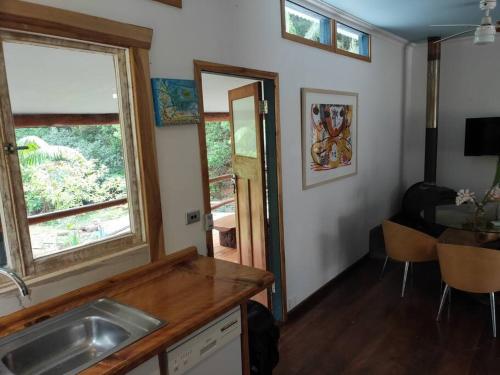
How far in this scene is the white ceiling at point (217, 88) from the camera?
3496 millimetres

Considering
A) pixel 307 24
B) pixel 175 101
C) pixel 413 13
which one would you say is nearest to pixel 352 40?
pixel 413 13

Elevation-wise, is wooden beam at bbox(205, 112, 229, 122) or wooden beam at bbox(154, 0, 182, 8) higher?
wooden beam at bbox(154, 0, 182, 8)

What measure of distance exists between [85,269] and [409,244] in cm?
261

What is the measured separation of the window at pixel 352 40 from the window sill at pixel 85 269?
2680mm

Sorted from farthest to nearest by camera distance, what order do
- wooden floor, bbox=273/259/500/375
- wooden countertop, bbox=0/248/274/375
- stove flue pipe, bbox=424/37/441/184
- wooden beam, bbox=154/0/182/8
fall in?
stove flue pipe, bbox=424/37/441/184
wooden floor, bbox=273/259/500/375
wooden beam, bbox=154/0/182/8
wooden countertop, bbox=0/248/274/375

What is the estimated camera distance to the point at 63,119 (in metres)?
1.60

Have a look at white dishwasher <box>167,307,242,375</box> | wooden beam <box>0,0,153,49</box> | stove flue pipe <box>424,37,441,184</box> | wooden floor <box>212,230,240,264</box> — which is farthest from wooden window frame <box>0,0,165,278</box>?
stove flue pipe <box>424,37,441,184</box>

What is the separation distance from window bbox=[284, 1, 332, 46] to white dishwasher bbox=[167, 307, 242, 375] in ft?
7.23

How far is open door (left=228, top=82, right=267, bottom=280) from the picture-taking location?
2.77 meters

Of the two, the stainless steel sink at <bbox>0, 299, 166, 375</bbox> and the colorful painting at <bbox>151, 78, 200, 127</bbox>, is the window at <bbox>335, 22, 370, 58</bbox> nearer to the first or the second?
the colorful painting at <bbox>151, 78, 200, 127</bbox>

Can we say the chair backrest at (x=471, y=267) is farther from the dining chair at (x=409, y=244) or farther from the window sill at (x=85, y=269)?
the window sill at (x=85, y=269)

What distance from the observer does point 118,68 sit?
5.64ft

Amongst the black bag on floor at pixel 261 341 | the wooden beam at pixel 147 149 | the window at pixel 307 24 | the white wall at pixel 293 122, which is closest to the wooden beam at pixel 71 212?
the wooden beam at pixel 147 149

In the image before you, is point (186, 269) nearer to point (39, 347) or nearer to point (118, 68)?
point (39, 347)
